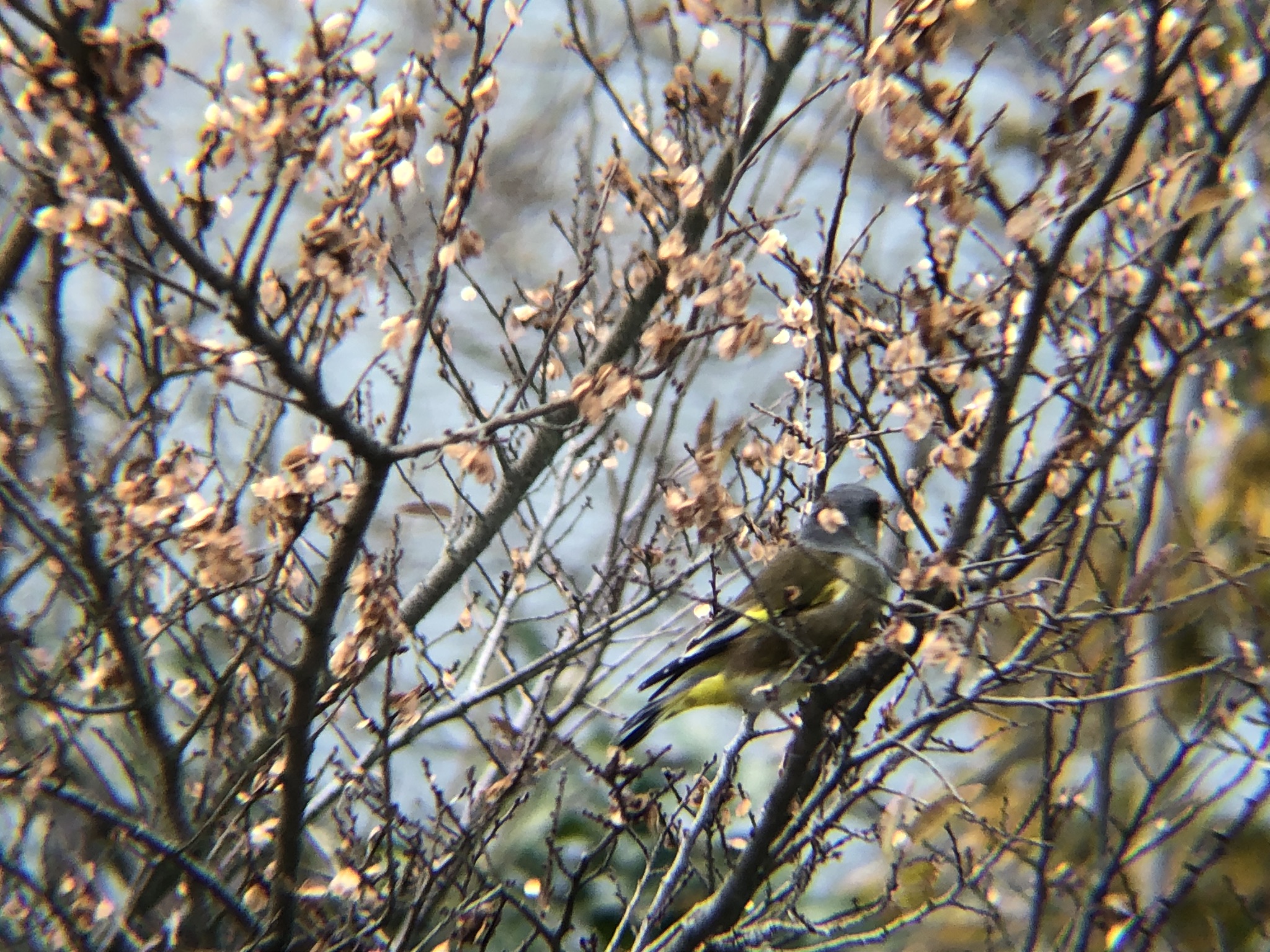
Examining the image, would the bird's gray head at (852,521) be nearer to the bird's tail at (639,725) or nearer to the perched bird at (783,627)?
the perched bird at (783,627)

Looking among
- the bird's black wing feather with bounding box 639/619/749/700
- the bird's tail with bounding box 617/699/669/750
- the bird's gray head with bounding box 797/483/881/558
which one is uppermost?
the bird's gray head with bounding box 797/483/881/558

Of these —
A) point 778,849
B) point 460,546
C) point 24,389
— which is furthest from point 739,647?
point 24,389

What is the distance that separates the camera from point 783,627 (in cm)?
425

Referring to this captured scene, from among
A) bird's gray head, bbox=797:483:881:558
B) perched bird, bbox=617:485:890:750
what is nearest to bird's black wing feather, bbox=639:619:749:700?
perched bird, bbox=617:485:890:750

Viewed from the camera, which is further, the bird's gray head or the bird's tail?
the bird's gray head

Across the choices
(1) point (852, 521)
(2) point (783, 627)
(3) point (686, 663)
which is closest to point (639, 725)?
(3) point (686, 663)

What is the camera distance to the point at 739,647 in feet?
16.1

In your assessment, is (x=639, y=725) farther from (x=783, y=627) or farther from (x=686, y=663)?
(x=783, y=627)

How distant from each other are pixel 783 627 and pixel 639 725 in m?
0.75

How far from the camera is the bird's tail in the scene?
14.9 feet

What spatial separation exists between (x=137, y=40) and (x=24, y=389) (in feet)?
14.7

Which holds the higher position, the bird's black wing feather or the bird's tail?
the bird's black wing feather

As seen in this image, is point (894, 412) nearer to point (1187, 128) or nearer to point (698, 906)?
point (1187, 128)

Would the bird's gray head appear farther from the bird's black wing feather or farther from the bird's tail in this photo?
the bird's tail
